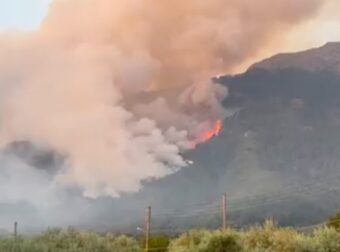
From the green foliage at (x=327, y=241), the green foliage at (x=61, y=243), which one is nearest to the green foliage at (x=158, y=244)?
the green foliage at (x=327, y=241)

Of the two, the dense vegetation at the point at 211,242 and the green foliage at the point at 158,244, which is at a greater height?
the green foliage at the point at 158,244

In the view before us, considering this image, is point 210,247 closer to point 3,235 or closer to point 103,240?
point 103,240

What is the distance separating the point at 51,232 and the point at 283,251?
1566 centimetres

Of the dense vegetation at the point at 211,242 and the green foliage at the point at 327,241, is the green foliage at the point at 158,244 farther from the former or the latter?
the green foliage at the point at 327,241

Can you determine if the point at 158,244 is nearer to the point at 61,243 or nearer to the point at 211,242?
the point at 211,242

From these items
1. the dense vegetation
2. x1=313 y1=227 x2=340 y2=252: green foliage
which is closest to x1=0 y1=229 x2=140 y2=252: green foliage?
the dense vegetation

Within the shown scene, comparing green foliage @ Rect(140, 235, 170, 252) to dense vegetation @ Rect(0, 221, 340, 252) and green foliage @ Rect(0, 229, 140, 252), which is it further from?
green foliage @ Rect(0, 229, 140, 252)

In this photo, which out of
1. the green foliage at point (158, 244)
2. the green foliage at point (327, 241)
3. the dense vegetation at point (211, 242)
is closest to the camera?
the dense vegetation at point (211, 242)

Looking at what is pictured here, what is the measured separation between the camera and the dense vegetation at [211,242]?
32156 millimetres

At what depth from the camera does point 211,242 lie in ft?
133

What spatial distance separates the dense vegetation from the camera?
105 ft

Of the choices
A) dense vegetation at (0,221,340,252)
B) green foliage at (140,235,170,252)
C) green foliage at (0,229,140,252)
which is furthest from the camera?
green foliage at (140,235,170,252)

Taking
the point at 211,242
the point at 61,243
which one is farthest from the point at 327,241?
the point at 61,243

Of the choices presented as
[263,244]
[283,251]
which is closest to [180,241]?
[263,244]
